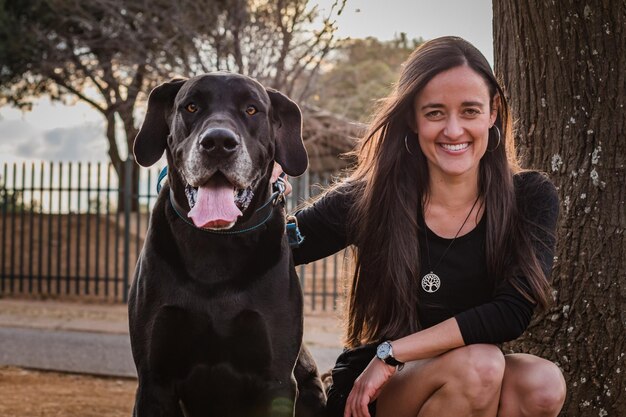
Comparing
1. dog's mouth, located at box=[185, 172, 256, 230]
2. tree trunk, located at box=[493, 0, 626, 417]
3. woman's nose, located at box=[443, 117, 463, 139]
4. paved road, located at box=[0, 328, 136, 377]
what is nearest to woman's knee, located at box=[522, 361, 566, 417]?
tree trunk, located at box=[493, 0, 626, 417]

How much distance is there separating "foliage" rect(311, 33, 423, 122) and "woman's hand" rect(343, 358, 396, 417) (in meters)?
10.5

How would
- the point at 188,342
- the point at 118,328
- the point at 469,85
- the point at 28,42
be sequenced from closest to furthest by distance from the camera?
the point at 188,342
the point at 469,85
the point at 118,328
the point at 28,42

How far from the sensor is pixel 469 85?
3123 millimetres

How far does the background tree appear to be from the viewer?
10680 mm

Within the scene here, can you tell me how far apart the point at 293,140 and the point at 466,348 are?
1017 mm

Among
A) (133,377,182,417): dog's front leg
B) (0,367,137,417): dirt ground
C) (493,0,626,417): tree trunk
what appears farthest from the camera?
(0,367,137,417): dirt ground

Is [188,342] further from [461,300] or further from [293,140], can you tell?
[461,300]

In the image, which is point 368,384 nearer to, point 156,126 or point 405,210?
point 405,210

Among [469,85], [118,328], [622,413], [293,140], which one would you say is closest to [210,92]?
[293,140]

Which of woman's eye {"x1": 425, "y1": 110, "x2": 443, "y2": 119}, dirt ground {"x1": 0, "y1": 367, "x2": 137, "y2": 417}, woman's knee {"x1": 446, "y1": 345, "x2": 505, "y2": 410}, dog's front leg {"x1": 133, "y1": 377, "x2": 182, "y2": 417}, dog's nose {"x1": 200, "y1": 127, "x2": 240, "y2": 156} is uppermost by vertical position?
woman's eye {"x1": 425, "y1": 110, "x2": 443, "y2": 119}

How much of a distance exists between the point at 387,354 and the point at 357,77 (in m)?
12.6

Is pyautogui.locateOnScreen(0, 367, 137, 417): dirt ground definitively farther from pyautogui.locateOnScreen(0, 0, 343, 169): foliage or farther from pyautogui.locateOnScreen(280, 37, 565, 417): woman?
pyautogui.locateOnScreen(0, 0, 343, 169): foliage

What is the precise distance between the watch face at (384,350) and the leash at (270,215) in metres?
0.56

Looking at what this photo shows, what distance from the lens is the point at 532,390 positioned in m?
3.04
